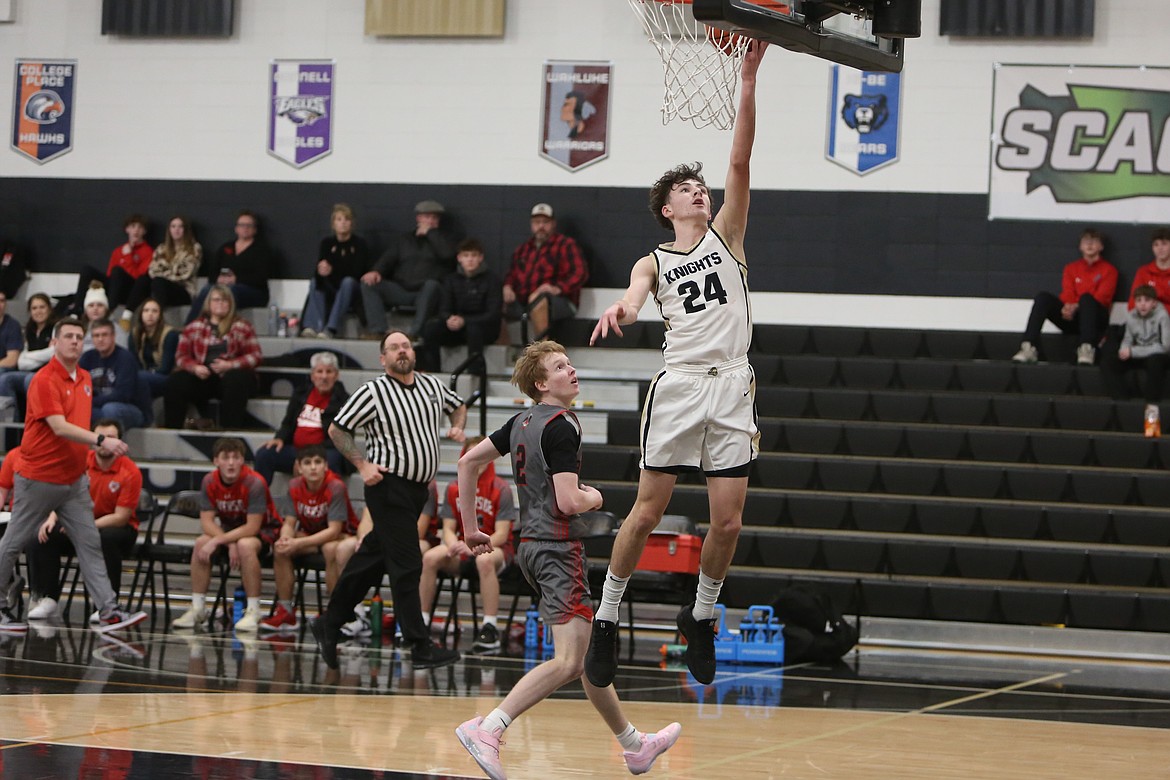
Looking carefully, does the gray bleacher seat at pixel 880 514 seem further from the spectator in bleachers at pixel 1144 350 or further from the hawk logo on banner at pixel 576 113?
the hawk logo on banner at pixel 576 113

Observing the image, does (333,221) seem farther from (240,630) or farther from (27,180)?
(240,630)

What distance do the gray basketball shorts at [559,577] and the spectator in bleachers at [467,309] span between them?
811cm

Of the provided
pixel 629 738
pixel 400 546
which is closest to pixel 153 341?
pixel 400 546

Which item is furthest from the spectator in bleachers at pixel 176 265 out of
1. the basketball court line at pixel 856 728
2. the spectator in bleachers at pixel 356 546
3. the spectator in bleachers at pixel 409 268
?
the basketball court line at pixel 856 728

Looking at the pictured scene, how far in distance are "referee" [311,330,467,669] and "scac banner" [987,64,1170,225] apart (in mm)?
7769

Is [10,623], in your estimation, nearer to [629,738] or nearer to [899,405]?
[629,738]

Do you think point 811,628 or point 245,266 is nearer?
point 811,628

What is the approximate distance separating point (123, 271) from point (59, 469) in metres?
5.63

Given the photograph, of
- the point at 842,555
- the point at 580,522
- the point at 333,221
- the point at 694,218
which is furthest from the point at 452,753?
the point at 333,221

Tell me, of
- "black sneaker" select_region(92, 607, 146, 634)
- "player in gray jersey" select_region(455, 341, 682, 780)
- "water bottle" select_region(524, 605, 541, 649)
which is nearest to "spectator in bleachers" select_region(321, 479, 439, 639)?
"water bottle" select_region(524, 605, 541, 649)

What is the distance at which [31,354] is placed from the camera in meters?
13.8

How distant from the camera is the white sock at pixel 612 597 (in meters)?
5.84

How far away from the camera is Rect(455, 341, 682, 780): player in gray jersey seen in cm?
531

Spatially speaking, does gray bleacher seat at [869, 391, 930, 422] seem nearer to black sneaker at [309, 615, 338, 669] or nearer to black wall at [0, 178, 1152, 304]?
black wall at [0, 178, 1152, 304]
